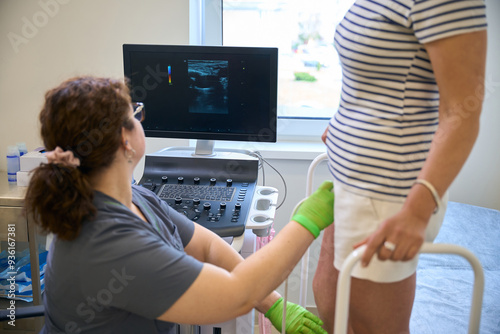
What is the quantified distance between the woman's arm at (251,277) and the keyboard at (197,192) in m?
0.56

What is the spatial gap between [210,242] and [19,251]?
4.25 feet

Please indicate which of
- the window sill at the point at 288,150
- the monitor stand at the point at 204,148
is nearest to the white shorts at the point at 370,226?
the monitor stand at the point at 204,148

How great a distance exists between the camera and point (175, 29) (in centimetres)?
213

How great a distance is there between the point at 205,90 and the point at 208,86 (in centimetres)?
2

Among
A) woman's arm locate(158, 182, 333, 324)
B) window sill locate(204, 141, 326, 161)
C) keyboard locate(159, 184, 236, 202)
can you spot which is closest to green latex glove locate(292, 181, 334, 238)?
woman's arm locate(158, 182, 333, 324)

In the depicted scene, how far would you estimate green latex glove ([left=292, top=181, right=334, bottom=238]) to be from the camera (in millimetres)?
1012

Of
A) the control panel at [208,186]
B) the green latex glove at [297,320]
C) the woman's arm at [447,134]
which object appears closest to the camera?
the woman's arm at [447,134]

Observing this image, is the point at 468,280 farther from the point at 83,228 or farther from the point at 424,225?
the point at 83,228

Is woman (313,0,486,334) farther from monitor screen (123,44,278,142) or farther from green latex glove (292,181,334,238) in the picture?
monitor screen (123,44,278,142)

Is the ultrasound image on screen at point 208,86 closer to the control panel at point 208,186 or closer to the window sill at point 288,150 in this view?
the control panel at point 208,186

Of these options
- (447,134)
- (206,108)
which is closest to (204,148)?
(206,108)

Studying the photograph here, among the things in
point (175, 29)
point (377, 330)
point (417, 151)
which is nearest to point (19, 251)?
point (175, 29)

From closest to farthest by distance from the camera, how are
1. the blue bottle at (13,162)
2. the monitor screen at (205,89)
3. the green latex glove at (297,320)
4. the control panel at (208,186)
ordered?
the green latex glove at (297,320)
the control panel at (208,186)
the monitor screen at (205,89)
the blue bottle at (13,162)

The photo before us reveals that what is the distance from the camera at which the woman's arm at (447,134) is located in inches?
30.1
